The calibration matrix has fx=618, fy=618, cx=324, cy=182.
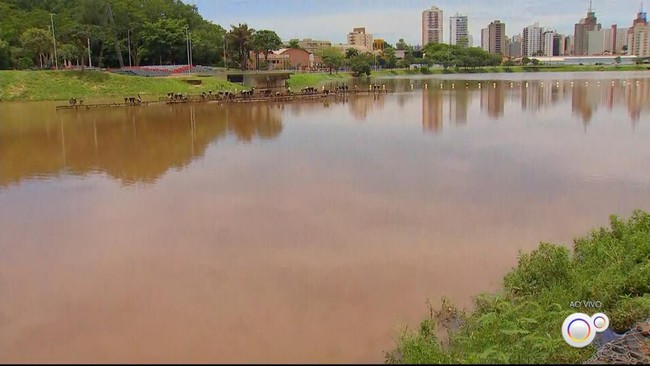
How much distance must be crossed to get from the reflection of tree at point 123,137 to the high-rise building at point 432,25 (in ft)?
523

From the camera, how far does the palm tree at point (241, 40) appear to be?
5997cm

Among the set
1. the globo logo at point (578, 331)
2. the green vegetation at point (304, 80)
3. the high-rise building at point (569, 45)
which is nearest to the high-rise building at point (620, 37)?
the high-rise building at point (569, 45)

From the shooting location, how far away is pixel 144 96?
1517 inches

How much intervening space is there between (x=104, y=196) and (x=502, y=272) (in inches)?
316

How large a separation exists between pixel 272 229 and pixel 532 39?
7881 inches

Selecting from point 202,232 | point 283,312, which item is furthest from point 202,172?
point 283,312

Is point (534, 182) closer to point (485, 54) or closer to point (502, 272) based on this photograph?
point (502, 272)

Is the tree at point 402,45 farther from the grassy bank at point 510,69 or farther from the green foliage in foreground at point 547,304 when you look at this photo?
the green foliage in foreground at point 547,304

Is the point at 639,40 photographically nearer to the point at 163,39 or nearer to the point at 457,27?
the point at 457,27

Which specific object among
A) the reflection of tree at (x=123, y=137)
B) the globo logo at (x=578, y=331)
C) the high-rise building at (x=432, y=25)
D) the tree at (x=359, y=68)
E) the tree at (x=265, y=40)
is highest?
the high-rise building at (x=432, y=25)

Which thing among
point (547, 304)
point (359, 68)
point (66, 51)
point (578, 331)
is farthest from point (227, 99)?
point (359, 68)

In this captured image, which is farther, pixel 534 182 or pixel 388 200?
pixel 534 182

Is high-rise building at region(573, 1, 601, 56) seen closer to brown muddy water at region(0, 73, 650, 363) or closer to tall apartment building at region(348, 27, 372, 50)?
tall apartment building at region(348, 27, 372, 50)

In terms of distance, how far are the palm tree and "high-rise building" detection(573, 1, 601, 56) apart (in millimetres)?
145027
